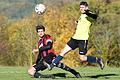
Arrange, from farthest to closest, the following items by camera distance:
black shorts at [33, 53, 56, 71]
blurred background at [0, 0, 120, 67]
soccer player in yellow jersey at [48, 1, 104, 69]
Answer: blurred background at [0, 0, 120, 67], black shorts at [33, 53, 56, 71], soccer player in yellow jersey at [48, 1, 104, 69]

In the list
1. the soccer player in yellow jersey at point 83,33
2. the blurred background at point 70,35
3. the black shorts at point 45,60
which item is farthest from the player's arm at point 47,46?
the blurred background at point 70,35

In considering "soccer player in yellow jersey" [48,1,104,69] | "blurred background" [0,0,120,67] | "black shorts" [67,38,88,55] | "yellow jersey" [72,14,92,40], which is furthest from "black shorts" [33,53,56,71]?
"blurred background" [0,0,120,67]

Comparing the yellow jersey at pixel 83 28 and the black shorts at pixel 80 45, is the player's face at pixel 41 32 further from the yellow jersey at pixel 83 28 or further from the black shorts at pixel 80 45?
the yellow jersey at pixel 83 28

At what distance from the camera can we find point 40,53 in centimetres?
1088

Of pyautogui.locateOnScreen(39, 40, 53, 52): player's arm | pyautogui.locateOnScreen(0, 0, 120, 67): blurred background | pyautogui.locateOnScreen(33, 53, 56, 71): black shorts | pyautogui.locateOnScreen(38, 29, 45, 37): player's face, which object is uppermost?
pyautogui.locateOnScreen(38, 29, 45, 37): player's face

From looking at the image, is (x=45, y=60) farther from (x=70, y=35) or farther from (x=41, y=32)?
(x=70, y=35)

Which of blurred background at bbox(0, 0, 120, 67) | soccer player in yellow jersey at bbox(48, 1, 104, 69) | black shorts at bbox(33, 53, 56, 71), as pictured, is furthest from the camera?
blurred background at bbox(0, 0, 120, 67)

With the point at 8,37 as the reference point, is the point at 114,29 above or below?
above

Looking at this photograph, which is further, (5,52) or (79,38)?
(5,52)

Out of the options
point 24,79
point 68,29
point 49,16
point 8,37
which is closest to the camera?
point 24,79

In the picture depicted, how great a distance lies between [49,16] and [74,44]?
57738 mm

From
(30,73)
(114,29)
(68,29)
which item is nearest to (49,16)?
(68,29)

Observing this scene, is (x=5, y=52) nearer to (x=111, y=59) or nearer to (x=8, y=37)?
(x=8, y=37)

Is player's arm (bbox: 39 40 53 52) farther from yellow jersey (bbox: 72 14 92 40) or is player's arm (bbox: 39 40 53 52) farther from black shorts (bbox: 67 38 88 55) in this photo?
yellow jersey (bbox: 72 14 92 40)
